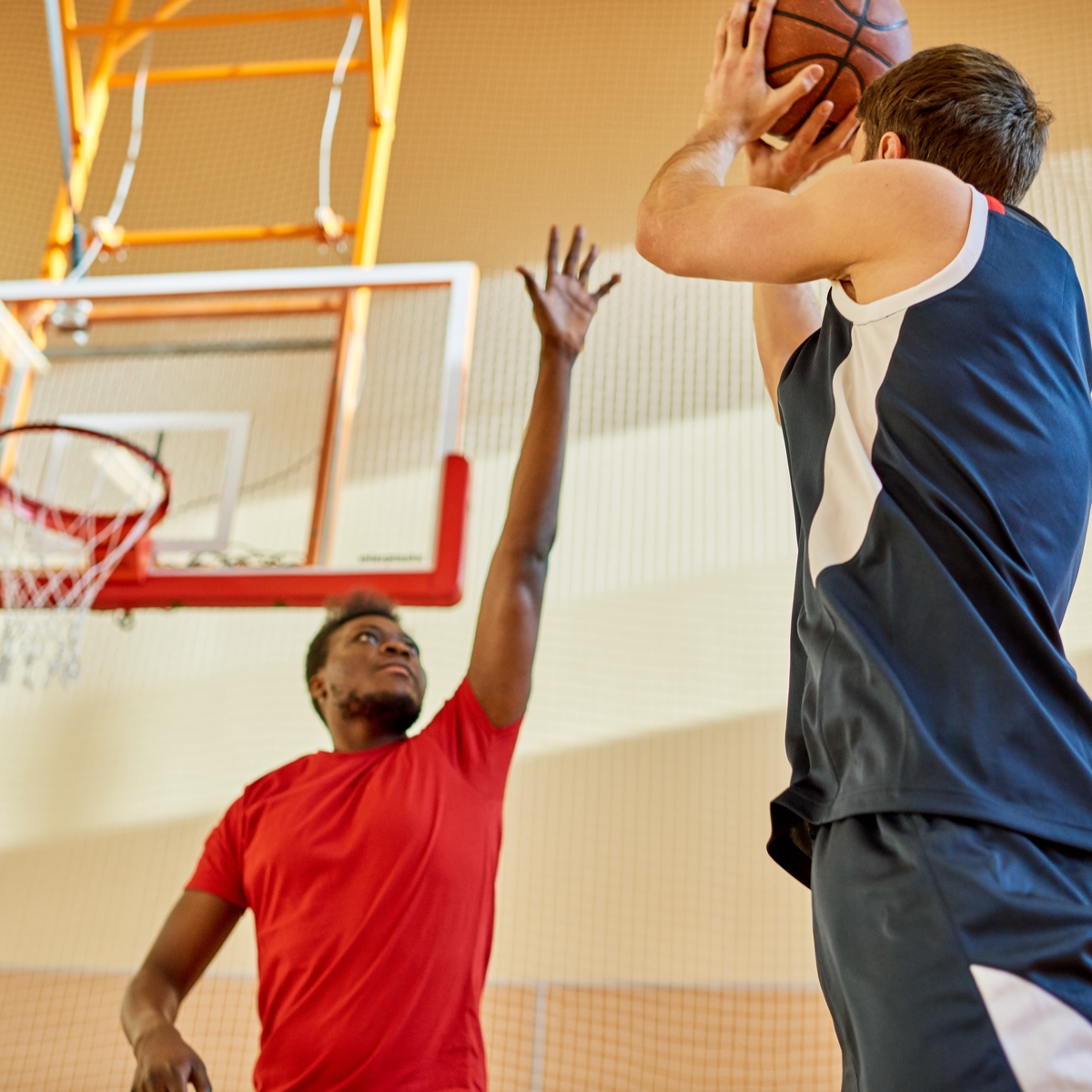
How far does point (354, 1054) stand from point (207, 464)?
3.45 meters

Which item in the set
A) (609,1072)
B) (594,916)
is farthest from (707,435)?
(609,1072)

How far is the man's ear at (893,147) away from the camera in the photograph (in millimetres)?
1348

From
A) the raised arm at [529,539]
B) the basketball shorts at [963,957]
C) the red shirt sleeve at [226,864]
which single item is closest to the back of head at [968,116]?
the basketball shorts at [963,957]

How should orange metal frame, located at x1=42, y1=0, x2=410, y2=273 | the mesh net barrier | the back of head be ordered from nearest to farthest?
the back of head
orange metal frame, located at x1=42, y1=0, x2=410, y2=273
the mesh net barrier

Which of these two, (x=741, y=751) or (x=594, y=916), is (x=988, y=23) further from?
(x=594, y=916)

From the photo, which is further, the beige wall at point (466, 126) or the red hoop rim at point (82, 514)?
the beige wall at point (466, 126)

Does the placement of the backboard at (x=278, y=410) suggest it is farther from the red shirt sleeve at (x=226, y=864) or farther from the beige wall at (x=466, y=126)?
the red shirt sleeve at (x=226, y=864)

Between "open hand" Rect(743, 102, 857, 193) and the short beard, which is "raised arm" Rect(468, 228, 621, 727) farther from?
"open hand" Rect(743, 102, 857, 193)

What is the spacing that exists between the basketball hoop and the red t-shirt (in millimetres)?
1263

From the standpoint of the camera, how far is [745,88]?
1.65 meters

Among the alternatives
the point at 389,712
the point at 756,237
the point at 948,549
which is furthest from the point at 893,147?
the point at 389,712

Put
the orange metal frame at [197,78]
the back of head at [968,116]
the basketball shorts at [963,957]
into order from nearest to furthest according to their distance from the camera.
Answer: the basketball shorts at [963,957] < the back of head at [968,116] < the orange metal frame at [197,78]

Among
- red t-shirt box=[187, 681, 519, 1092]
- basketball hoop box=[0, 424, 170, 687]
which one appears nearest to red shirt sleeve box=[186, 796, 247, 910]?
red t-shirt box=[187, 681, 519, 1092]

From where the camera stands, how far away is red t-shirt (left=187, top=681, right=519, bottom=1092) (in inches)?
81.4
